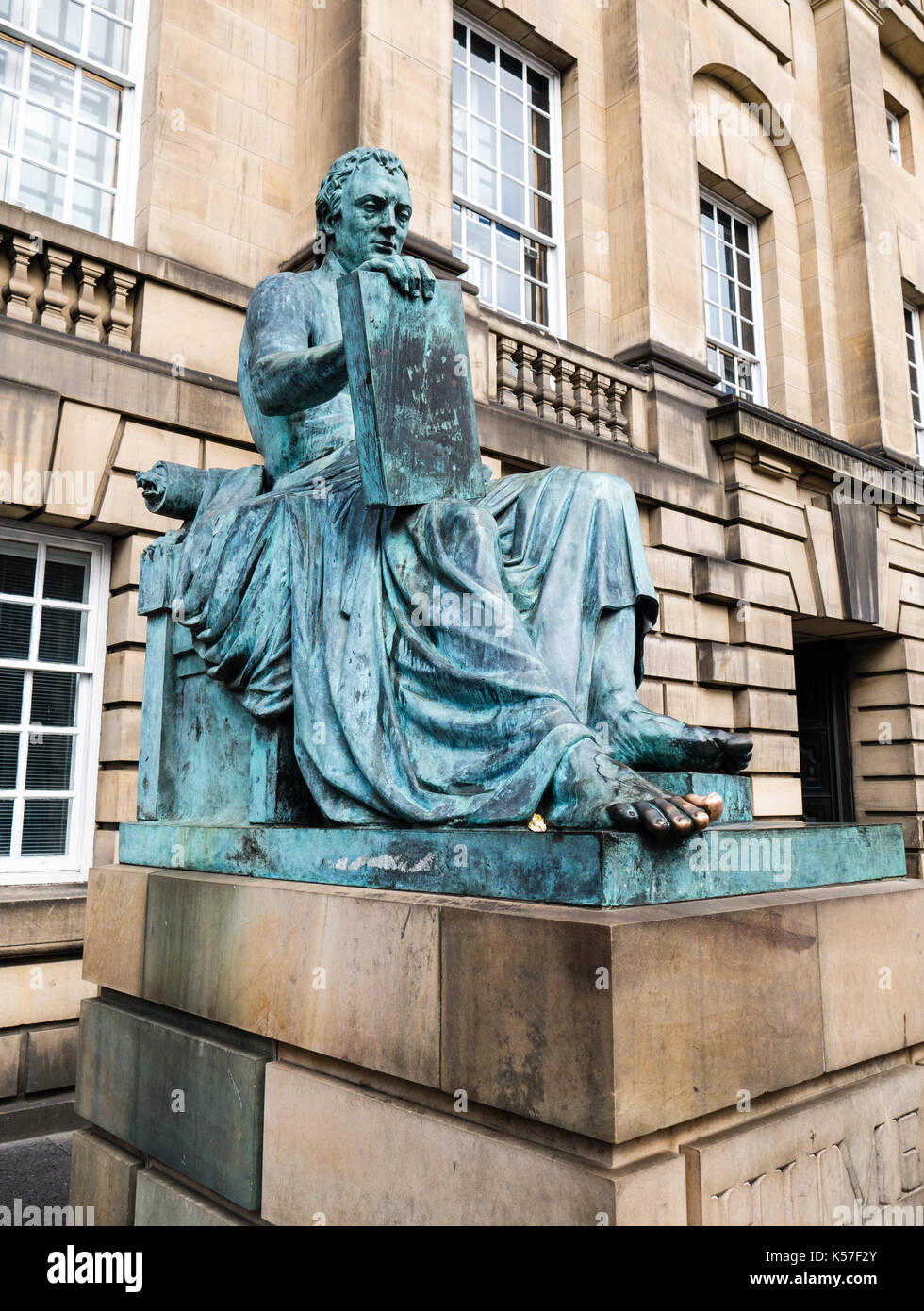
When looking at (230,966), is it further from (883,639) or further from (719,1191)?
(883,639)

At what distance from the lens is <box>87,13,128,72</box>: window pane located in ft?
27.5

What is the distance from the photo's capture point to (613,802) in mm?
2129

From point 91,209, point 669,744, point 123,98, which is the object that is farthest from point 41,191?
point 669,744

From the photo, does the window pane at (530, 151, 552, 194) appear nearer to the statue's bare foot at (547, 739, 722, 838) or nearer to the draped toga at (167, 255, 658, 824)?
the draped toga at (167, 255, 658, 824)

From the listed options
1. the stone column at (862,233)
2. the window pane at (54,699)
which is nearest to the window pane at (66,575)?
the window pane at (54,699)

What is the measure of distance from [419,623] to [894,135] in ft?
62.8

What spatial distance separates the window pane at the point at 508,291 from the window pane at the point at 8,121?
535cm

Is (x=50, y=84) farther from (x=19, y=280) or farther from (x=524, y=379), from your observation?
(x=524, y=379)

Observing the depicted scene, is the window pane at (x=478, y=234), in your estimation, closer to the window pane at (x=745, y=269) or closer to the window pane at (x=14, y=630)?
the window pane at (x=745, y=269)

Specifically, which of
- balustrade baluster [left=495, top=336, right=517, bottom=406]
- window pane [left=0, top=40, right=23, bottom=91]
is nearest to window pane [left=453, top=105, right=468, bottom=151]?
balustrade baluster [left=495, top=336, right=517, bottom=406]

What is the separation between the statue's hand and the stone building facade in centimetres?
233

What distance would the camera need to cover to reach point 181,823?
11.2 feet

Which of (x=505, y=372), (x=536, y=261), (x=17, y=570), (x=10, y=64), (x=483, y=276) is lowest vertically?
(x=17, y=570)
